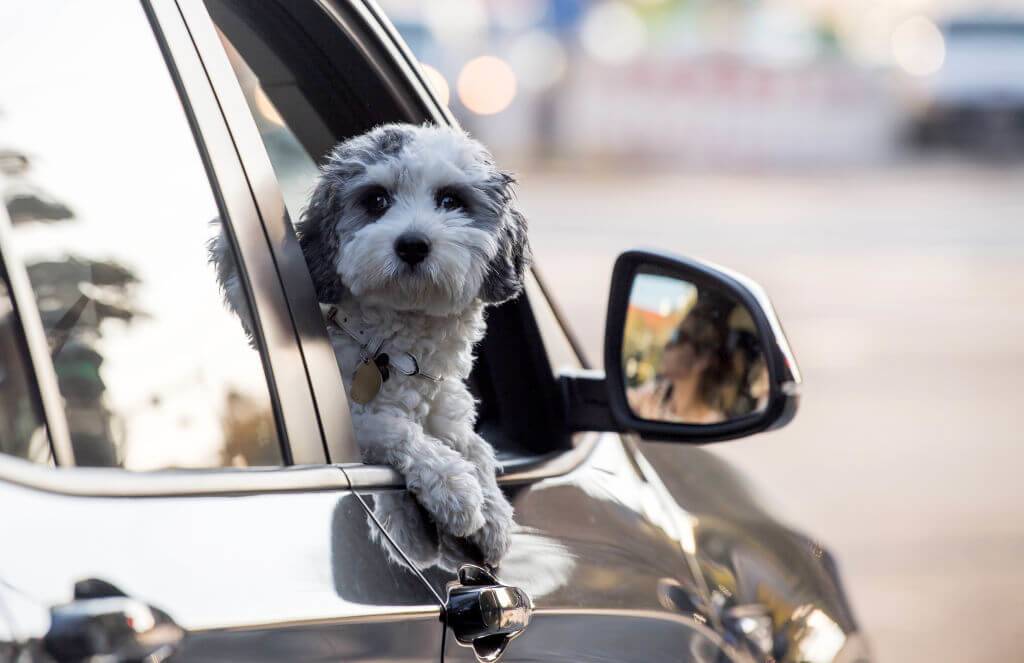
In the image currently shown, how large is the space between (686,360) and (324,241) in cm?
95

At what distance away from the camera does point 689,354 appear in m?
3.01

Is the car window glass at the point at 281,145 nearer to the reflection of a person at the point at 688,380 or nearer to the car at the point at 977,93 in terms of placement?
the reflection of a person at the point at 688,380

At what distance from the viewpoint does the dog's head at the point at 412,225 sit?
2.19 m

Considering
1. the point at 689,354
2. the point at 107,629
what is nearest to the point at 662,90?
the point at 689,354

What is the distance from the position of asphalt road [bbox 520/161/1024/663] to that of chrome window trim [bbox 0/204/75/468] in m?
2.11

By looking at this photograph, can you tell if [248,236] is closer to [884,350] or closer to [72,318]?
[72,318]

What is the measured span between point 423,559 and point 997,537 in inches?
260

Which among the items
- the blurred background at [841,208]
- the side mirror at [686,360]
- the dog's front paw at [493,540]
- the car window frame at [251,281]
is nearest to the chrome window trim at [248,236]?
the car window frame at [251,281]

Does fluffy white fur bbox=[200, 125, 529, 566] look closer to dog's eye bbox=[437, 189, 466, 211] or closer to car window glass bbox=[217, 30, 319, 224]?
dog's eye bbox=[437, 189, 466, 211]

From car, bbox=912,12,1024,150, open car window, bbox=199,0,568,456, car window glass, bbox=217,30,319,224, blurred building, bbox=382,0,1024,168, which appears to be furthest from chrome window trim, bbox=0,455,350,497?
car, bbox=912,12,1024,150

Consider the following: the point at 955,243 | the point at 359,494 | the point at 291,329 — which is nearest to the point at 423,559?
the point at 359,494

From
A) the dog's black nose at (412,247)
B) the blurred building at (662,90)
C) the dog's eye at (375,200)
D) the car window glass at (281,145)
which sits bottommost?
the blurred building at (662,90)

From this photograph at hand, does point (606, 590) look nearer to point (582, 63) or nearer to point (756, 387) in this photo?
point (756, 387)

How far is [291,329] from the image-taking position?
2145 mm
